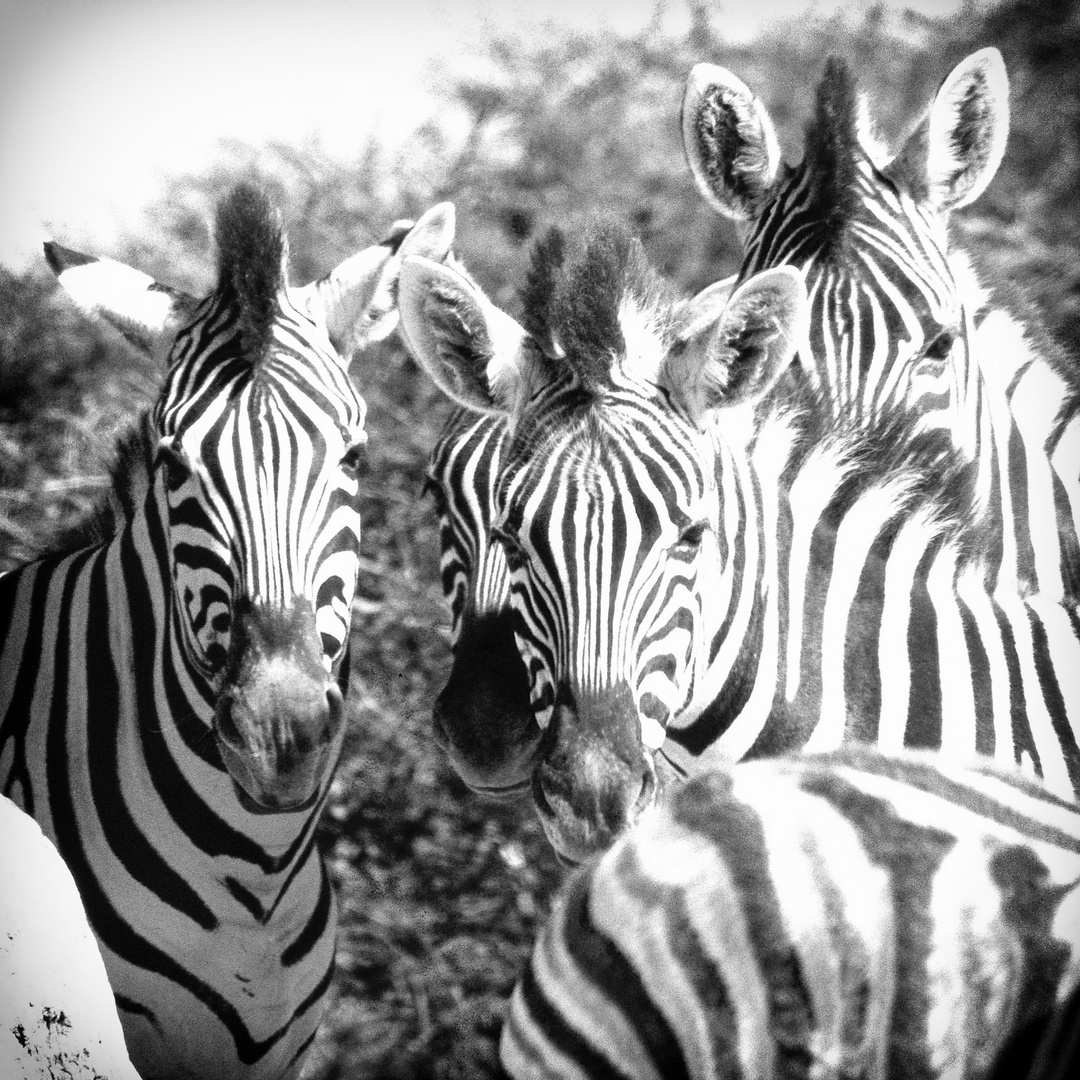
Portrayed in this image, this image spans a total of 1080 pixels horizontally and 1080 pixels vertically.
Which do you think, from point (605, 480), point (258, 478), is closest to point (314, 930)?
point (258, 478)

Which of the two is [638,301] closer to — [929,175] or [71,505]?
[929,175]

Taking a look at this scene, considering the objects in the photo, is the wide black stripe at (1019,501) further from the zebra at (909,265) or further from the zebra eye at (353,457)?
the zebra eye at (353,457)

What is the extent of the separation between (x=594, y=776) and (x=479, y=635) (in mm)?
787

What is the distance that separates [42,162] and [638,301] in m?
2.58

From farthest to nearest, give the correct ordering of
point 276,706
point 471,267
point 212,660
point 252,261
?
1. point 471,267
2. point 252,261
3. point 212,660
4. point 276,706

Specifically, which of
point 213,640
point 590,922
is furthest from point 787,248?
point 590,922

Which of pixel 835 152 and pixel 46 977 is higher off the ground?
pixel 835 152

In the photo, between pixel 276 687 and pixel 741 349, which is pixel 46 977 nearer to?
pixel 276 687

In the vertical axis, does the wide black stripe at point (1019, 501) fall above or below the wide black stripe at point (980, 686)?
above

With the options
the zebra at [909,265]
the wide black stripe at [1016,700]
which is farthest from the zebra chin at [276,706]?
the wide black stripe at [1016,700]

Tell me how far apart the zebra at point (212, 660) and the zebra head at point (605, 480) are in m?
0.39

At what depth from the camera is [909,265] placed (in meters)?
3.49

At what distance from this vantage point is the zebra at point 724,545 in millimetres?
2703

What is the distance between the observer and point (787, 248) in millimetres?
3631
